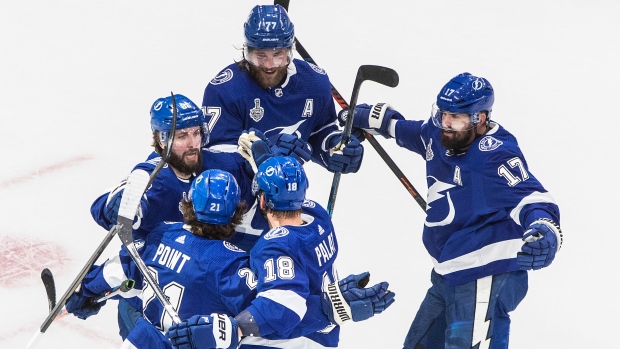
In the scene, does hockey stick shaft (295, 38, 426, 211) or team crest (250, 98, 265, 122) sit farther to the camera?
hockey stick shaft (295, 38, 426, 211)

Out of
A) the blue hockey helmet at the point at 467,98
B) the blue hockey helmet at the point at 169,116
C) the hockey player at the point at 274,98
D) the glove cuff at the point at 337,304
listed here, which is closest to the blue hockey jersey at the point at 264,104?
the hockey player at the point at 274,98

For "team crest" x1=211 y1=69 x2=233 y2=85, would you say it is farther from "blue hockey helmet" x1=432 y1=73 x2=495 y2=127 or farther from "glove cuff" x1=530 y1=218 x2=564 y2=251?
"glove cuff" x1=530 y1=218 x2=564 y2=251

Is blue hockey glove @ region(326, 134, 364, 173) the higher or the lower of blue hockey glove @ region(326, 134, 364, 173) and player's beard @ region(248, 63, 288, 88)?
the lower

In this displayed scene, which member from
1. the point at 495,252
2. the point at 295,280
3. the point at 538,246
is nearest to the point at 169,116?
the point at 295,280

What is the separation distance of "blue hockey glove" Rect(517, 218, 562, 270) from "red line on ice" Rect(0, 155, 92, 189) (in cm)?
298

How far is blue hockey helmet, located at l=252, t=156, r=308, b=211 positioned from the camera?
4.21 m

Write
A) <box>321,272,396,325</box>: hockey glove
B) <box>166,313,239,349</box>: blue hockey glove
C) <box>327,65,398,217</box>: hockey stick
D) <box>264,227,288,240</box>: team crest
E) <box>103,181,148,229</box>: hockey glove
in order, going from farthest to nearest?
<box>327,65,398,217</box>: hockey stick, <box>103,181,148,229</box>: hockey glove, <box>264,227,288,240</box>: team crest, <box>321,272,396,325</box>: hockey glove, <box>166,313,239,349</box>: blue hockey glove

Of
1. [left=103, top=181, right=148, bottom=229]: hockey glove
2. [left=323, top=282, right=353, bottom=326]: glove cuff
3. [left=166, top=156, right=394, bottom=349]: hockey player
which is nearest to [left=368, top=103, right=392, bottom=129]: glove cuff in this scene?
[left=166, top=156, right=394, bottom=349]: hockey player

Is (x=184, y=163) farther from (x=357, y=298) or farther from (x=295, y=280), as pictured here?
(x=357, y=298)

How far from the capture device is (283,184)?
4215 millimetres

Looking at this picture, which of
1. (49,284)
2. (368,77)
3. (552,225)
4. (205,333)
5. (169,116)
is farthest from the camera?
(368,77)

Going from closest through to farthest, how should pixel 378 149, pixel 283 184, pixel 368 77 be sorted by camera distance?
pixel 283 184 → pixel 368 77 → pixel 378 149

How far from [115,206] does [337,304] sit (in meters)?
1.03

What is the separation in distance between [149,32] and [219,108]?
264 centimetres
